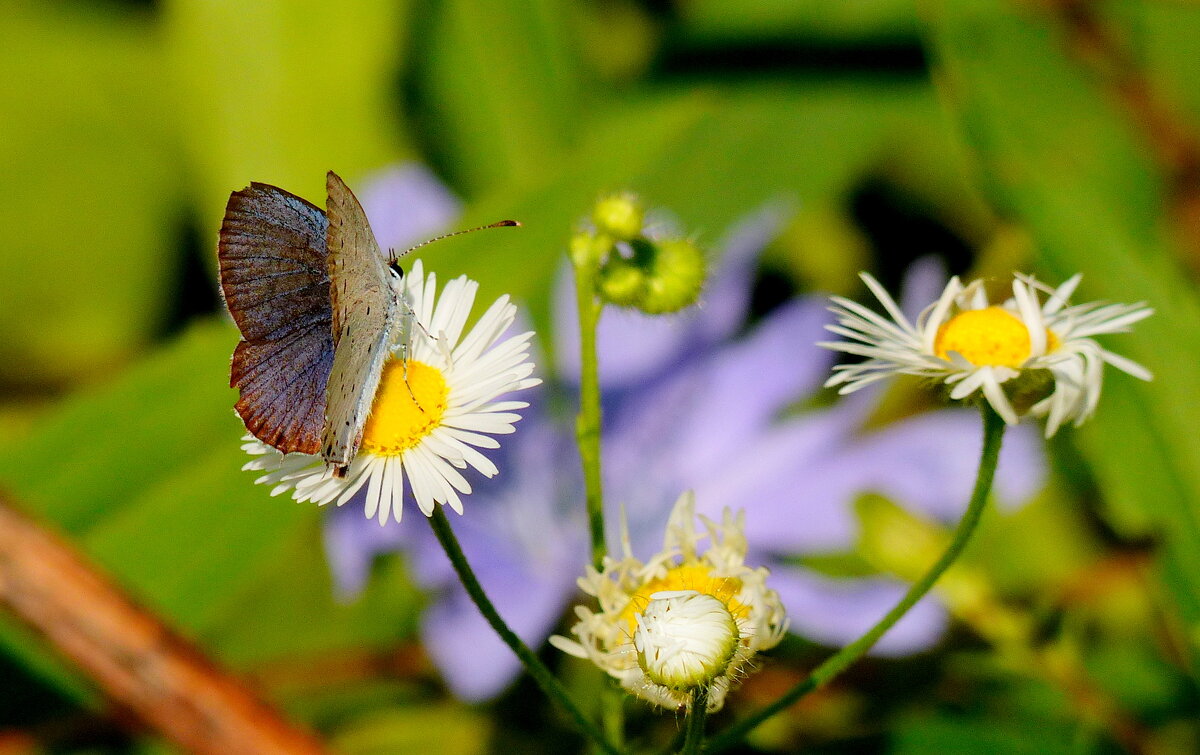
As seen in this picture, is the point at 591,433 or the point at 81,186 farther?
the point at 81,186

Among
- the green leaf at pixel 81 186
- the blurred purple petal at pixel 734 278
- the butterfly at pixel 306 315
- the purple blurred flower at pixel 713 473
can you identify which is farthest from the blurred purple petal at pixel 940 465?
the green leaf at pixel 81 186

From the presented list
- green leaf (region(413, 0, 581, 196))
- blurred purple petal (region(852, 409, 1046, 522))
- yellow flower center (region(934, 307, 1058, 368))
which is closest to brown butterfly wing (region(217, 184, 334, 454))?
yellow flower center (region(934, 307, 1058, 368))

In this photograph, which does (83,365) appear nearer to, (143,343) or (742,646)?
(143,343)

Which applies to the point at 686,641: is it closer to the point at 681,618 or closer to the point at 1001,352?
the point at 681,618

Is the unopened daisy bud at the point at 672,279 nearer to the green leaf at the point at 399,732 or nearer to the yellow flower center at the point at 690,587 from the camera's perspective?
the yellow flower center at the point at 690,587

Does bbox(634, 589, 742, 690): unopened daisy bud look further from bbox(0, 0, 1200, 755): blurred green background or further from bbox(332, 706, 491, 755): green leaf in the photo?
bbox(332, 706, 491, 755): green leaf

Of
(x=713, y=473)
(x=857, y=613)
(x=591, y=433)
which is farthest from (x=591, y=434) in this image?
(x=713, y=473)
